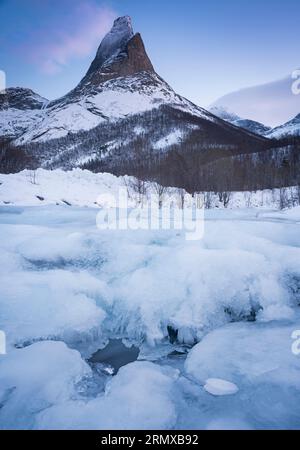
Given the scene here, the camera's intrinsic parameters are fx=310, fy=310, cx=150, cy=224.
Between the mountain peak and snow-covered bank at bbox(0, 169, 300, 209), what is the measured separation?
121313 mm

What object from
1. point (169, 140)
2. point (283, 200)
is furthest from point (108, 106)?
point (283, 200)

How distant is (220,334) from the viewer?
3.92m

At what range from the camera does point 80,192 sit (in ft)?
85.3

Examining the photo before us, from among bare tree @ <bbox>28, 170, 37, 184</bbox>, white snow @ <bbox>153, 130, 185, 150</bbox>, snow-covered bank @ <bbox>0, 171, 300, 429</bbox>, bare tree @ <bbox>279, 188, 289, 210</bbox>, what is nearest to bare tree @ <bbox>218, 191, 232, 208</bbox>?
bare tree @ <bbox>279, 188, 289, 210</bbox>

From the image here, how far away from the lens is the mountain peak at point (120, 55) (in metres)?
145

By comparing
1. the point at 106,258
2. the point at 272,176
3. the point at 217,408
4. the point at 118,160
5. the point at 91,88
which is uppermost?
the point at 91,88

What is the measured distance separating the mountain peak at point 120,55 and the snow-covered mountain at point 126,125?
1.62 feet

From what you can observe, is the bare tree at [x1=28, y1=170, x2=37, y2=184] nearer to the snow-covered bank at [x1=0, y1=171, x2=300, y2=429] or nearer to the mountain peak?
the snow-covered bank at [x1=0, y1=171, x2=300, y2=429]

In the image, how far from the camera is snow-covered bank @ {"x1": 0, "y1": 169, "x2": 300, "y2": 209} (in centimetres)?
2144

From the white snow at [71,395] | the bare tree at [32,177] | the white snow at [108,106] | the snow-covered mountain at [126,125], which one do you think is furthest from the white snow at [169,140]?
the white snow at [71,395]

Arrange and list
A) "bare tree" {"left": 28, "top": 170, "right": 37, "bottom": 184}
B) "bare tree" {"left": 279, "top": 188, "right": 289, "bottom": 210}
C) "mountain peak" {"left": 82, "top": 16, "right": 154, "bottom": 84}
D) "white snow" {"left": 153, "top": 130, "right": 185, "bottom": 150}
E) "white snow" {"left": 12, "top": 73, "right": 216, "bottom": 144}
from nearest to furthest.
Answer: "bare tree" {"left": 28, "top": 170, "right": 37, "bottom": 184}
"bare tree" {"left": 279, "top": 188, "right": 289, "bottom": 210}
"white snow" {"left": 153, "top": 130, "right": 185, "bottom": 150}
"white snow" {"left": 12, "top": 73, "right": 216, "bottom": 144}
"mountain peak" {"left": 82, "top": 16, "right": 154, "bottom": 84}

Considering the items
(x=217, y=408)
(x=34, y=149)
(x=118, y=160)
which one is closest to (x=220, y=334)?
(x=217, y=408)
